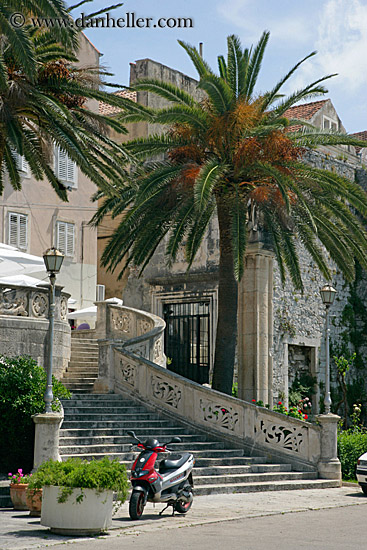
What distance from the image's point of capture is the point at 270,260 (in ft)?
76.8

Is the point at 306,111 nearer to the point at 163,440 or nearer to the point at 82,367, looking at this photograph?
the point at 82,367

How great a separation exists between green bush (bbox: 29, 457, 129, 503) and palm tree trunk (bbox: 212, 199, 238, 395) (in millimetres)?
8803

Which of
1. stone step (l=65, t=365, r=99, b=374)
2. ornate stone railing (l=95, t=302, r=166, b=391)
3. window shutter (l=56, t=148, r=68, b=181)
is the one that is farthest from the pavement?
window shutter (l=56, t=148, r=68, b=181)

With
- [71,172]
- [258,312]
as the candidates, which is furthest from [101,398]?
[71,172]

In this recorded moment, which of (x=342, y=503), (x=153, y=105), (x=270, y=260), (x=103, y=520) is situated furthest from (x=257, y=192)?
(x=153, y=105)

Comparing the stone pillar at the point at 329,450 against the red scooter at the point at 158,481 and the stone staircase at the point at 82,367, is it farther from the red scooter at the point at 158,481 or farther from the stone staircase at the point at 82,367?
the red scooter at the point at 158,481

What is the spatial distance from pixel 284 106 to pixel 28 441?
32.0ft

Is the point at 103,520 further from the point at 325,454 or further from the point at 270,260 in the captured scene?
the point at 270,260

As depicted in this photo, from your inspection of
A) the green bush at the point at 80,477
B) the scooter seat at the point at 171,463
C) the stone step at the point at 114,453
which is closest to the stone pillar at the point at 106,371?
the stone step at the point at 114,453

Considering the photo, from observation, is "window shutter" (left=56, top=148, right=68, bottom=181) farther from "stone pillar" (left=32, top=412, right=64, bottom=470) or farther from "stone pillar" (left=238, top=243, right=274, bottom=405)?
"stone pillar" (left=32, top=412, right=64, bottom=470)

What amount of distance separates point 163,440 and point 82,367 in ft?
16.9

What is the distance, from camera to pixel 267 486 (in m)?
15.7

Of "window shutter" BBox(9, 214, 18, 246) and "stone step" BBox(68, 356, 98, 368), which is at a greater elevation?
"window shutter" BBox(9, 214, 18, 246)

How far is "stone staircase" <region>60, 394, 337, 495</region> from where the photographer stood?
15227 millimetres
